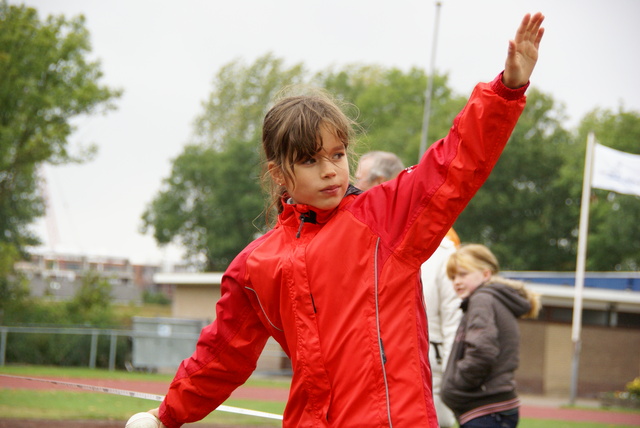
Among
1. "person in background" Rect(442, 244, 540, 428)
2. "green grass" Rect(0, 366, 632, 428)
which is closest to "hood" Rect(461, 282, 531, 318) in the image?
"person in background" Rect(442, 244, 540, 428)

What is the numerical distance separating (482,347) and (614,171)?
1725cm

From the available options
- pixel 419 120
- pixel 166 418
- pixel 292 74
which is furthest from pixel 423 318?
pixel 292 74

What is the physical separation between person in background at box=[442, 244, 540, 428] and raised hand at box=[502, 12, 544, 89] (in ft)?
9.00

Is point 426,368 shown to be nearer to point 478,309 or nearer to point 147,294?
point 478,309

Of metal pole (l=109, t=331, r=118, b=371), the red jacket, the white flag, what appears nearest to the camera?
the red jacket

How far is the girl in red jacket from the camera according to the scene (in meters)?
2.39

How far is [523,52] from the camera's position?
91.9 inches

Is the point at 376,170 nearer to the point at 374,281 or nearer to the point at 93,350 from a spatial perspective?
the point at 374,281

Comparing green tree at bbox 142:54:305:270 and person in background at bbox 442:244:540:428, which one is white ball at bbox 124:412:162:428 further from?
green tree at bbox 142:54:305:270

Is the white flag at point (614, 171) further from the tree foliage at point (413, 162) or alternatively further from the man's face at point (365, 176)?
the tree foliage at point (413, 162)

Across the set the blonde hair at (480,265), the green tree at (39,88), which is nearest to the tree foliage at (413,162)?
the green tree at (39,88)

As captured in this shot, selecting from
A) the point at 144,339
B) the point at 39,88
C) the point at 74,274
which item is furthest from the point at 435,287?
the point at 74,274

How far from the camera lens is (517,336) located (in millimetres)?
5062

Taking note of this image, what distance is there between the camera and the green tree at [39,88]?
2825 centimetres
